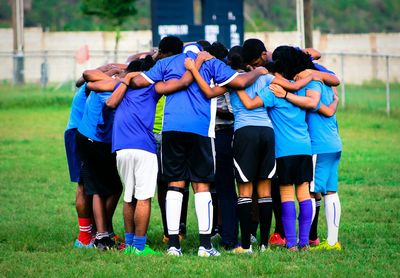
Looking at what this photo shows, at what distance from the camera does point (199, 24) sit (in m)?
25.2

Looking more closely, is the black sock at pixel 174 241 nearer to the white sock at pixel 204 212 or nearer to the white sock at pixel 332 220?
the white sock at pixel 204 212

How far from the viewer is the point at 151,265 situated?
9516mm

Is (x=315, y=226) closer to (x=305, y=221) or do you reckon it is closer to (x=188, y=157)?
→ (x=305, y=221)

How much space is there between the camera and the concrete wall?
47.1 metres

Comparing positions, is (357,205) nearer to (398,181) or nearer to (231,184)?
(398,181)

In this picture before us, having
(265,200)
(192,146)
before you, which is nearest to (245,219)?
(265,200)

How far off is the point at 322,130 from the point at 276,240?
4.74 feet

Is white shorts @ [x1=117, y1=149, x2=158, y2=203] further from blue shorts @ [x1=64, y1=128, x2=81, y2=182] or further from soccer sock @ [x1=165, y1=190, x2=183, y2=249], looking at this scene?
blue shorts @ [x1=64, y1=128, x2=81, y2=182]

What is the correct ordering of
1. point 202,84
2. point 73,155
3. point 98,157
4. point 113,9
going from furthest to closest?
point 113,9 < point 73,155 < point 98,157 < point 202,84

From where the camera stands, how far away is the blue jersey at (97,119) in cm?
1086

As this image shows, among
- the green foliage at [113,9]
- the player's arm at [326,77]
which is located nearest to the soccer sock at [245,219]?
the player's arm at [326,77]

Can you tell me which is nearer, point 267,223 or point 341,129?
point 267,223

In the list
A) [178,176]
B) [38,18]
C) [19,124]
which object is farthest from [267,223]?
[38,18]

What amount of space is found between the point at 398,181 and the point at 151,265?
782 centimetres
